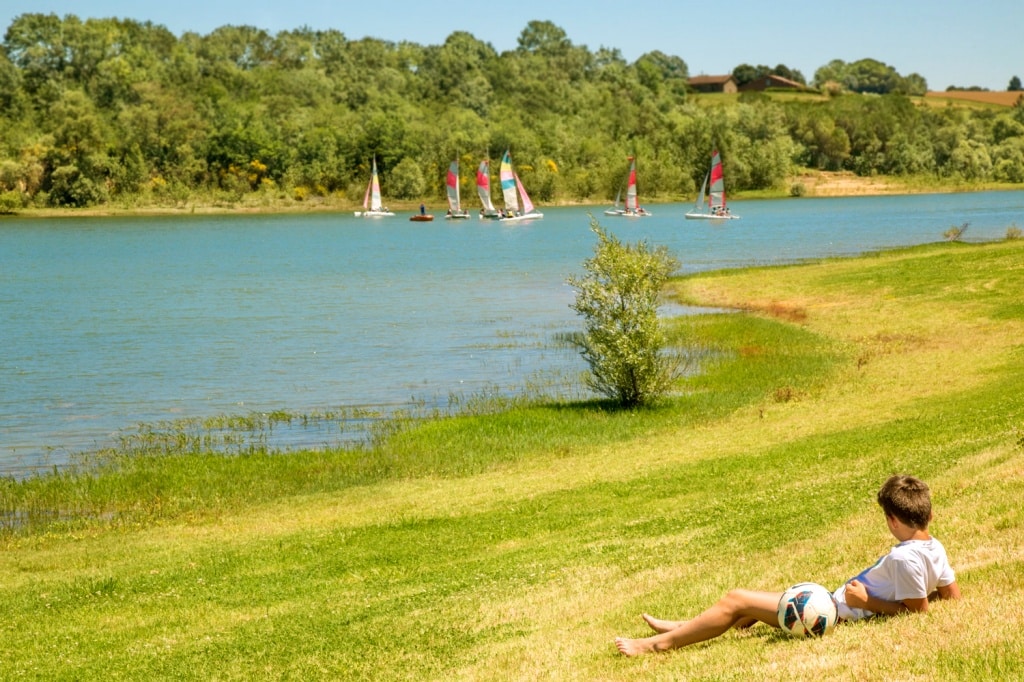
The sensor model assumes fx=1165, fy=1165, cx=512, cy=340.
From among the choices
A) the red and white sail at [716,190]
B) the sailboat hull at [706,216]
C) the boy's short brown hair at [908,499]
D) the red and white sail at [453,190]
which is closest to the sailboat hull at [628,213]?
the sailboat hull at [706,216]

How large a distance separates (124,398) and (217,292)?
102 feet

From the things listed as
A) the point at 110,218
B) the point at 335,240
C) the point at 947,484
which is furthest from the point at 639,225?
the point at 947,484

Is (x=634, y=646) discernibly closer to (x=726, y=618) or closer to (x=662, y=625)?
(x=662, y=625)

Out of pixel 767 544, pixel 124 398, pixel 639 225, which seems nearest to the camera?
pixel 767 544

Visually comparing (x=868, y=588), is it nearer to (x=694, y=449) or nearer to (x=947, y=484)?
(x=947, y=484)

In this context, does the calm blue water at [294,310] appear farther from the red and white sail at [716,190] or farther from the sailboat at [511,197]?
the sailboat at [511,197]

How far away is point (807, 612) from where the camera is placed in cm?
917

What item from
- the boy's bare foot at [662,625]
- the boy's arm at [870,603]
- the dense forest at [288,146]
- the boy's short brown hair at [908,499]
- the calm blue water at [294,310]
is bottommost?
the calm blue water at [294,310]

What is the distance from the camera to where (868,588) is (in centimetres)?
924

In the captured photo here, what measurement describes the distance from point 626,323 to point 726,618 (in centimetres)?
1979

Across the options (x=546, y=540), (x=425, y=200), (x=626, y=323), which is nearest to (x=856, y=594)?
(x=546, y=540)

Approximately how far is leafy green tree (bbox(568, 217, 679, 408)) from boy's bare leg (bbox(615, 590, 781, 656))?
1859 centimetres

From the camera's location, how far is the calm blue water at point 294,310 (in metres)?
33.3

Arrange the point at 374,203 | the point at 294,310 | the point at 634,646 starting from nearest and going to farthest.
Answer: the point at 634,646, the point at 294,310, the point at 374,203
